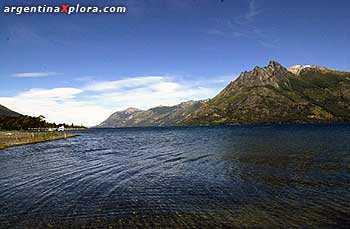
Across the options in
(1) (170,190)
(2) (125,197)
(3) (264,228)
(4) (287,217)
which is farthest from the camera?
(1) (170,190)

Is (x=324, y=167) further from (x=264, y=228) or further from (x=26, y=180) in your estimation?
(x=26, y=180)

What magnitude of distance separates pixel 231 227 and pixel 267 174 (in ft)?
70.1

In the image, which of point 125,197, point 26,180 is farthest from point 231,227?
point 26,180

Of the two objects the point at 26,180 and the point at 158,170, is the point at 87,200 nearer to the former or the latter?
the point at 26,180

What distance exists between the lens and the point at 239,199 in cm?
2761

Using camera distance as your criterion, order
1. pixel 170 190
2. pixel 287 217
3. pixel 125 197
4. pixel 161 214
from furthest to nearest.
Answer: pixel 170 190, pixel 125 197, pixel 161 214, pixel 287 217

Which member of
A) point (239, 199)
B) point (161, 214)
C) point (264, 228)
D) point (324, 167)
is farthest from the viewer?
point (324, 167)

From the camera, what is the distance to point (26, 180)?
39375mm

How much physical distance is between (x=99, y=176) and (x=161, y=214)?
65.6 ft

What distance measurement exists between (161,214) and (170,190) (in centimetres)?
858

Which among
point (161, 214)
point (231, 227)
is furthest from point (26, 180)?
point (231, 227)

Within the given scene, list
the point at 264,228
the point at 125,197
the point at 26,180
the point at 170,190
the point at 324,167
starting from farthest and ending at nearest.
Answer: the point at 324,167, the point at 26,180, the point at 170,190, the point at 125,197, the point at 264,228

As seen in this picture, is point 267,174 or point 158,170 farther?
point 158,170

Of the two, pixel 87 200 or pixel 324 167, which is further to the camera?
pixel 324 167
